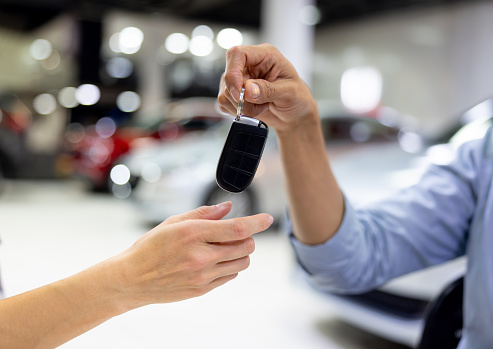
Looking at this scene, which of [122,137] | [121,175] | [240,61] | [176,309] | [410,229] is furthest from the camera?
[122,137]

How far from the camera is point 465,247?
1018mm

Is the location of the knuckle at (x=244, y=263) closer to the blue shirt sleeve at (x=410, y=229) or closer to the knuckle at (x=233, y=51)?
the knuckle at (x=233, y=51)

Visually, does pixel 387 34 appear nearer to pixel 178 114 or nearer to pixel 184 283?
pixel 178 114

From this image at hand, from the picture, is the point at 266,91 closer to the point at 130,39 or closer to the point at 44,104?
the point at 130,39

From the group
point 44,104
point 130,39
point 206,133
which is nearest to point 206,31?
point 130,39

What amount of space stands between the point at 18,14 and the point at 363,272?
278 inches

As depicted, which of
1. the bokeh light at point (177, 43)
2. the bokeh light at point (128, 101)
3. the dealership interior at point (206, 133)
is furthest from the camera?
the bokeh light at point (128, 101)

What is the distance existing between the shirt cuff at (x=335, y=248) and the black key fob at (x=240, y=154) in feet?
1.25

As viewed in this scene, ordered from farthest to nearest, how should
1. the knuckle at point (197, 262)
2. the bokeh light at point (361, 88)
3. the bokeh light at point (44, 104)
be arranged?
the bokeh light at point (361, 88) < the bokeh light at point (44, 104) < the knuckle at point (197, 262)

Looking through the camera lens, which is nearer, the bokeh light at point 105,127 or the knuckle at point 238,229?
the knuckle at point 238,229

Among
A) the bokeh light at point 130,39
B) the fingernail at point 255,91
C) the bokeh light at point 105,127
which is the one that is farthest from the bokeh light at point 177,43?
the fingernail at point 255,91

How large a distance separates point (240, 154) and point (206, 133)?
364 centimetres

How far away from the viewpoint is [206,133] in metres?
4.16

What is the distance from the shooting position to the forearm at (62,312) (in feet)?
1.68
